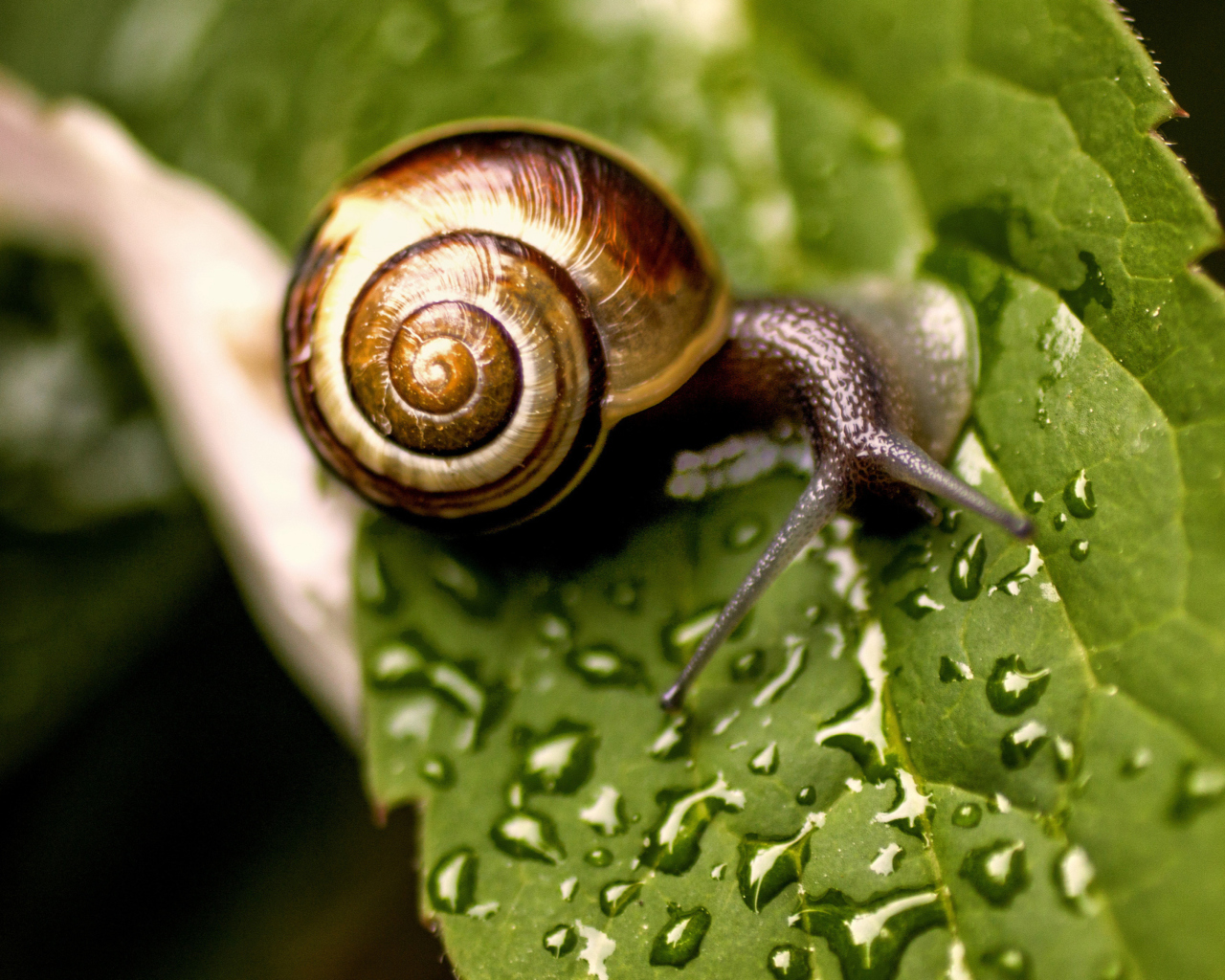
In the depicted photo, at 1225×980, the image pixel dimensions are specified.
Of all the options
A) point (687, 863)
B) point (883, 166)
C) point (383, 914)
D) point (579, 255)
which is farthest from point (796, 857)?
point (383, 914)

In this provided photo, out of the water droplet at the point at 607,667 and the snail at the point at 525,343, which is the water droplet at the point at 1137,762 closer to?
the snail at the point at 525,343

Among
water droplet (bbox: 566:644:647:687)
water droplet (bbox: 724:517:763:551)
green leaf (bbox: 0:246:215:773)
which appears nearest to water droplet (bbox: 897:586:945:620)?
water droplet (bbox: 724:517:763:551)

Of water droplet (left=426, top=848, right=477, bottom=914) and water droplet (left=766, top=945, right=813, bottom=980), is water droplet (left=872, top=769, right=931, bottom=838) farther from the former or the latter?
water droplet (left=426, top=848, right=477, bottom=914)

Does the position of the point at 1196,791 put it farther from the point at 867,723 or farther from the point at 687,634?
the point at 687,634

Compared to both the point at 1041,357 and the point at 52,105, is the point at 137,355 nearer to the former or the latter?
the point at 52,105

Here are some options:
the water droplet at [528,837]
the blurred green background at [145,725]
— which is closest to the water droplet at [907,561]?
the water droplet at [528,837]

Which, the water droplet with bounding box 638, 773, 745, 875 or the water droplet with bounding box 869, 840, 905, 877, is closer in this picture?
the water droplet with bounding box 869, 840, 905, 877

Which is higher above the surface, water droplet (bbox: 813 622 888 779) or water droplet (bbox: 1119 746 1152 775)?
water droplet (bbox: 1119 746 1152 775)
